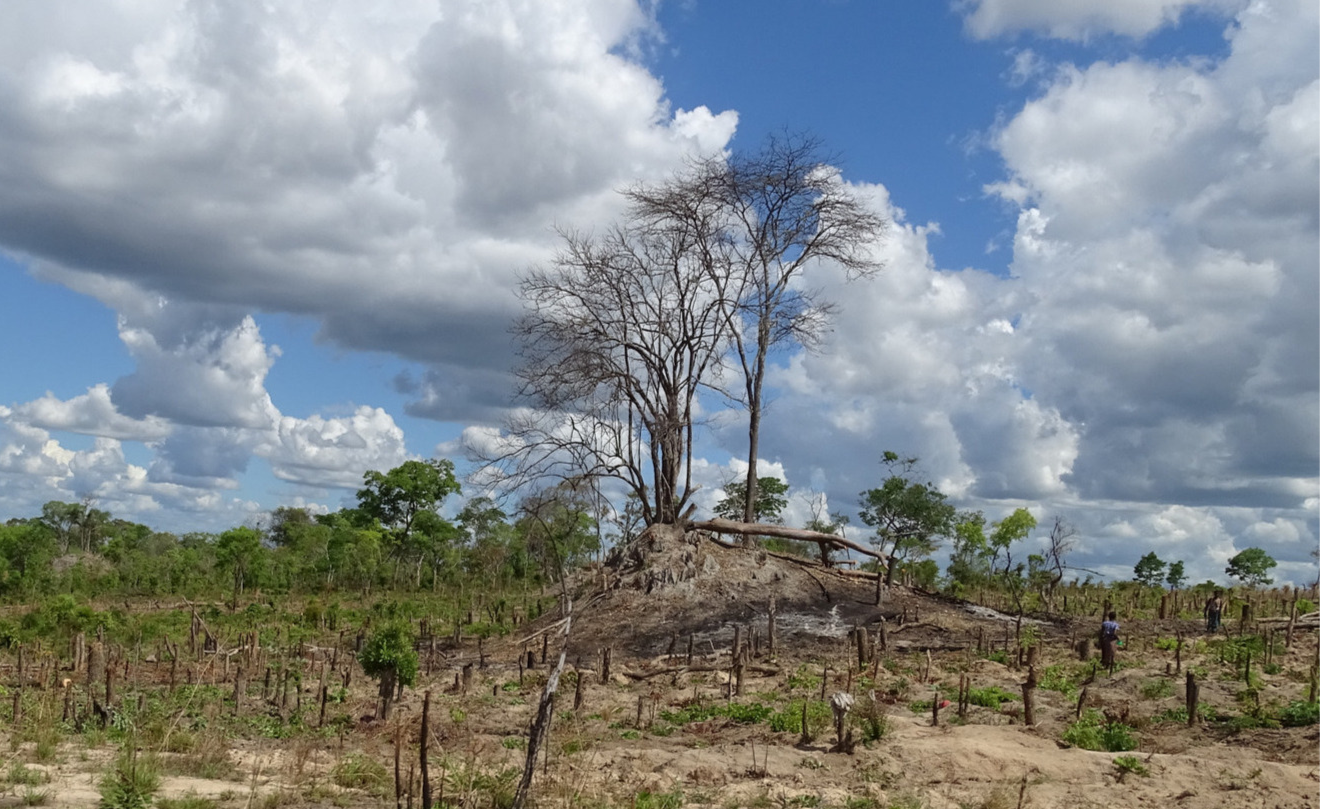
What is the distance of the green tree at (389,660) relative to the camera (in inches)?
598

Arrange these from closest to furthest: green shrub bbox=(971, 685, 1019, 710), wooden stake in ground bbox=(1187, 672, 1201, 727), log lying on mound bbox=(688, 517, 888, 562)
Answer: wooden stake in ground bbox=(1187, 672, 1201, 727)
green shrub bbox=(971, 685, 1019, 710)
log lying on mound bbox=(688, 517, 888, 562)

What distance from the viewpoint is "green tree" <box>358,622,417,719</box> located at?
49.8 ft

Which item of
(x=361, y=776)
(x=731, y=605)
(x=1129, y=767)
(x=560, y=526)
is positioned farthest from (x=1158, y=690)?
(x=560, y=526)

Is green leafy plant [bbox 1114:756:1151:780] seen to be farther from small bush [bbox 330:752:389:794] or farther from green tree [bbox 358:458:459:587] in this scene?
green tree [bbox 358:458:459:587]

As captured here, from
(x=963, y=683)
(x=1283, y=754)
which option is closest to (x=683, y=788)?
(x=963, y=683)

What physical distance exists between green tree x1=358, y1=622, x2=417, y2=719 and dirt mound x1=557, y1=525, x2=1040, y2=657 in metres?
6.40

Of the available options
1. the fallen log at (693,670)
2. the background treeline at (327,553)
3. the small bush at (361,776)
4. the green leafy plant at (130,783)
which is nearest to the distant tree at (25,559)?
the background treeline at (327,553)

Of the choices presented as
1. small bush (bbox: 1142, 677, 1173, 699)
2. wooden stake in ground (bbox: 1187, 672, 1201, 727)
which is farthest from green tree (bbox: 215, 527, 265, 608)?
wooden stake in ground (bbox: 1187, 672, 1201, 727)

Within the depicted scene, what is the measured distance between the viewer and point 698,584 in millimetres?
25625

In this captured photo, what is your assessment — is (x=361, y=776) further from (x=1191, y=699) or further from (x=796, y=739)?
(x=1191, y=699)

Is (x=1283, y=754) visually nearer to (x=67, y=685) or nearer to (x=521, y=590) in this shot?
(x=67, y=685)

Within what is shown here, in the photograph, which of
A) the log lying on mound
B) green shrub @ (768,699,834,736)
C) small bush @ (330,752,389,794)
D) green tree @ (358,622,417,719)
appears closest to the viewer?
small bush @ (330,752,389,794)

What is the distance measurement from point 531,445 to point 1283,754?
19556 mm

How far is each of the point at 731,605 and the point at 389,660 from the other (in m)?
11.3
